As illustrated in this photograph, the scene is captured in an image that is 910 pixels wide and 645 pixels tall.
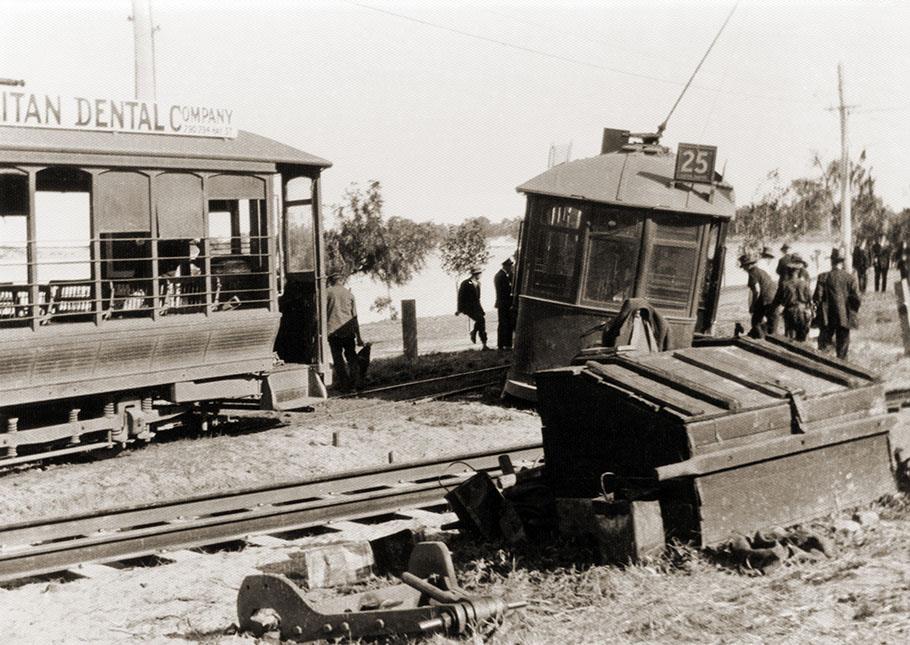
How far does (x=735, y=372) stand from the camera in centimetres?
709

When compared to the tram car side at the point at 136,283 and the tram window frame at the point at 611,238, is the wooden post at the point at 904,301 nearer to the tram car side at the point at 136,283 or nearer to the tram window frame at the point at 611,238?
the tram window frame at the point at 611,238

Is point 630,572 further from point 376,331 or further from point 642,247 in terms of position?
point 376,331

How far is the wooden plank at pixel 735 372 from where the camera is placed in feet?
22.2

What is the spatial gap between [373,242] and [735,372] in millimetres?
29392

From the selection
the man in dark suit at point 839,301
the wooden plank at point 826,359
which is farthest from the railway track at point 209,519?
the man in dark suit at point 839,301

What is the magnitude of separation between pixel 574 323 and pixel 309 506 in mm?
5670

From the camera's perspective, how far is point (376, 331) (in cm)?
2912

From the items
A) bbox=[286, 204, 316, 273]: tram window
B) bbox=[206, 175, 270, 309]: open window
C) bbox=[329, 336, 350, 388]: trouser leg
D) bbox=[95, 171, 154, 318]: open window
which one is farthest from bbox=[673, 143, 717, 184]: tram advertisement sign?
bbox=[95, 171, 154, 318]: open window

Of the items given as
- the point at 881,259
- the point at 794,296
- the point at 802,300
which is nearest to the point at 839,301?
the point at 802,300

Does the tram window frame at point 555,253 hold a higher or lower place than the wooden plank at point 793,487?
higher

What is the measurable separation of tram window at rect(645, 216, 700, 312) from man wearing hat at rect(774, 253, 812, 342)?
2608mm

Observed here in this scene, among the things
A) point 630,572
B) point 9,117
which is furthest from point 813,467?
point 9,117

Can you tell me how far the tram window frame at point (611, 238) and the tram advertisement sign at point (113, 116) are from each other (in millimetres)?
4283

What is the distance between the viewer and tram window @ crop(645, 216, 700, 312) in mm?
13086
